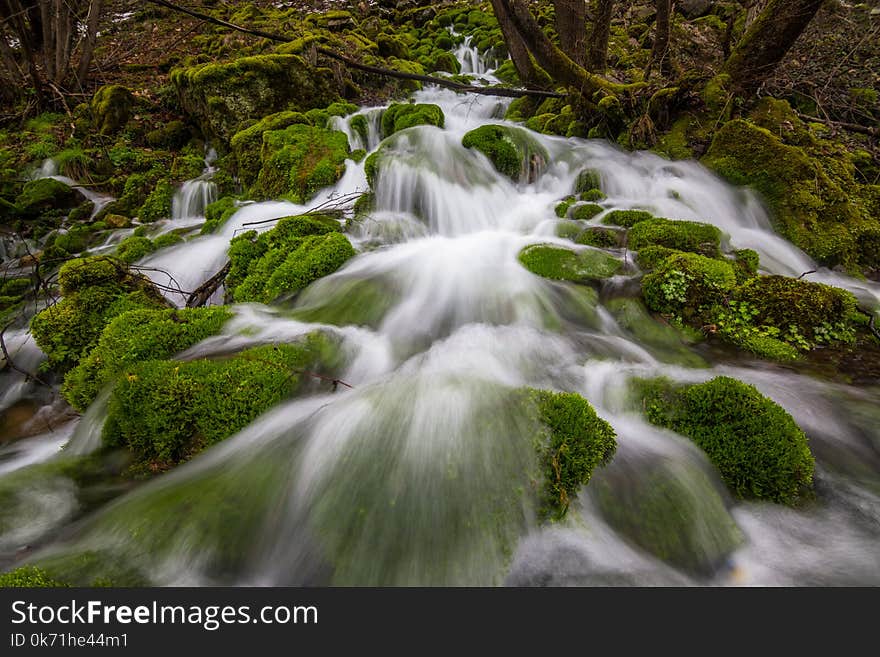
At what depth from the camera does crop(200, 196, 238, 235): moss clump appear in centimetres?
635

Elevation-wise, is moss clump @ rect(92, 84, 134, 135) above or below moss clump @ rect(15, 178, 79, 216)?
above

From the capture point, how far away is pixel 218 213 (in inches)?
269

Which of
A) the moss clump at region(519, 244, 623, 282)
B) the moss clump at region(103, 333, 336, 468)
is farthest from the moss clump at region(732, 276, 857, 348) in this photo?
the moss clump at region(103, 333, 336, 468)

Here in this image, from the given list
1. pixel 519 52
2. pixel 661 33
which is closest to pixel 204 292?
pixel 519 52

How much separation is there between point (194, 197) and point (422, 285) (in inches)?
240

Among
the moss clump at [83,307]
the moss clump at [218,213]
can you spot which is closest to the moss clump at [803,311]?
the moss clump at [83,307]

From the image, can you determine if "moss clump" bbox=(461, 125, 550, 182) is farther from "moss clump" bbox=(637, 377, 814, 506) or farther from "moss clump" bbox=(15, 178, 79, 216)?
"moss clump" bbox=(15, 178, 79, 216)

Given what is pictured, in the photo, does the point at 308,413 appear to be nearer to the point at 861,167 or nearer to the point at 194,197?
the point at 194,197

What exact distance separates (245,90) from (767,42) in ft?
30.3

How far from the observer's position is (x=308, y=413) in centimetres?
266

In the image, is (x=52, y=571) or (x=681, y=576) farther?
(x=681, y=576)

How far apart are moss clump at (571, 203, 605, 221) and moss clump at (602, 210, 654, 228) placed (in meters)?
0.34

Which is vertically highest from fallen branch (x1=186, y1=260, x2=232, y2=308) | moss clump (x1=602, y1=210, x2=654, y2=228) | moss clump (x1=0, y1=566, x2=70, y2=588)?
moss clump (x1=602, y1=210, x2=654, y2=228)

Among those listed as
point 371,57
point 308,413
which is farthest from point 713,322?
point 371,57
